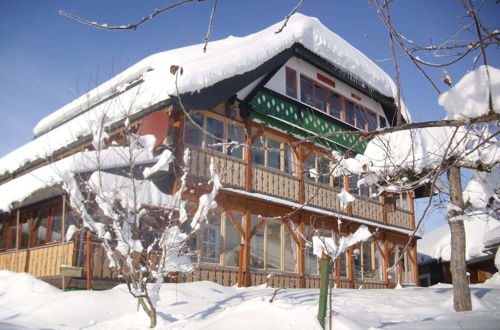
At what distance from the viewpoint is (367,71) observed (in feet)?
62.7

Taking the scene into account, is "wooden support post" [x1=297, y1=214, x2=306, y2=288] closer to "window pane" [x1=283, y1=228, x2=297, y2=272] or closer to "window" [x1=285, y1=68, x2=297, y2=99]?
"window pane" [x1=283, y1=228, x2=297, y2=272]

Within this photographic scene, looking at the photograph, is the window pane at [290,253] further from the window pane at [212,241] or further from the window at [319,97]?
the window at [319,97]

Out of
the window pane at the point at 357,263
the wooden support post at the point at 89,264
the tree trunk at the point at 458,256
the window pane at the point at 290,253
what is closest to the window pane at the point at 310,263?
the window pane at the point at 290,253

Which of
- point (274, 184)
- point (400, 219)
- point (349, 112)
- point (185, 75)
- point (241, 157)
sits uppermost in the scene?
point (349, 112)

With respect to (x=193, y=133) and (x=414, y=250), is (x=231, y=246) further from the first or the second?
(x=414, y=250)

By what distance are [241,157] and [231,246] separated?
2904 mm

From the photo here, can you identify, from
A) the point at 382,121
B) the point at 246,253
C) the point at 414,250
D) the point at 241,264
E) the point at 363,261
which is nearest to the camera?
the point at 241,264

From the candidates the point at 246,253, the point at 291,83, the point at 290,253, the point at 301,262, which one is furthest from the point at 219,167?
the point at 291,83

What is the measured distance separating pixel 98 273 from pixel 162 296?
2.23 metres

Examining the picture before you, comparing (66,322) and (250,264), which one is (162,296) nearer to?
(66,322)

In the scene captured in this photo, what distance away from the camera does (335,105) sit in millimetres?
19141

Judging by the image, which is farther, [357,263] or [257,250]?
[357,263]

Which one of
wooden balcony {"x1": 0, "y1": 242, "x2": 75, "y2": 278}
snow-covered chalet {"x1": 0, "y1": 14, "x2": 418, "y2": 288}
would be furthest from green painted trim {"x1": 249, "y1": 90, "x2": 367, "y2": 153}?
wooden balcony {"x1": 0, "y1": 242, "x2": 75, "y2": 278}

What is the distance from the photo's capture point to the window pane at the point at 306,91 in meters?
17.6
